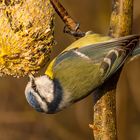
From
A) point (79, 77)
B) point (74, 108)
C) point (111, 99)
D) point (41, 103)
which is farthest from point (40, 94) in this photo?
point (74, 108)

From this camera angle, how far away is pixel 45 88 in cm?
254

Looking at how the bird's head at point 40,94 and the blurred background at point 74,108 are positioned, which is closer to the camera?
the bird's head at point 40,94

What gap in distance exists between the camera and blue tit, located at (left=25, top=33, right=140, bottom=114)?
2.48 meters

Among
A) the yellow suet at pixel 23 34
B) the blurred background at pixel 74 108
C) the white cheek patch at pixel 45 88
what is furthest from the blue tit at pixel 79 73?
the blurred background at pixel 74 108

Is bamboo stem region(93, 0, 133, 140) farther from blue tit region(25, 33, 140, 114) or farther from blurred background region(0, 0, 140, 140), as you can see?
blurred background region(0, 0, 140, 140)

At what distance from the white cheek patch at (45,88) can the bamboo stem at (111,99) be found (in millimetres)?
308

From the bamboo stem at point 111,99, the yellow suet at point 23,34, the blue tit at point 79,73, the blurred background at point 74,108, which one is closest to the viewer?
the bamboo stem at point 111,99

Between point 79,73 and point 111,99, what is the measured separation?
33cm

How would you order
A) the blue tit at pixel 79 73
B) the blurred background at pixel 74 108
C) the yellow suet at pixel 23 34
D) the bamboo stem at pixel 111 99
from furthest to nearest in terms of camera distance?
the blurred background at pixel 74 108, the blue tit at pixel 79 73, the yellow suet at pixel 23 34, the bamboo stem at pixel 111 99

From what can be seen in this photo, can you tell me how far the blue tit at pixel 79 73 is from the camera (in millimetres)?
2477

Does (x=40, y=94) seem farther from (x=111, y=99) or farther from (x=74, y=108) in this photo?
(x=74, y=108)

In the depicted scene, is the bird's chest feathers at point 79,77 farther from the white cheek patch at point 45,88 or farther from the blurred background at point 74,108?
the blurred background at point 74,108

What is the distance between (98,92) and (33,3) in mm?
529

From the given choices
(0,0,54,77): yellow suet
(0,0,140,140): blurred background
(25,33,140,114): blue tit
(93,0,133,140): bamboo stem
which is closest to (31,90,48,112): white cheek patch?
(25,33,140,114): blue tit
